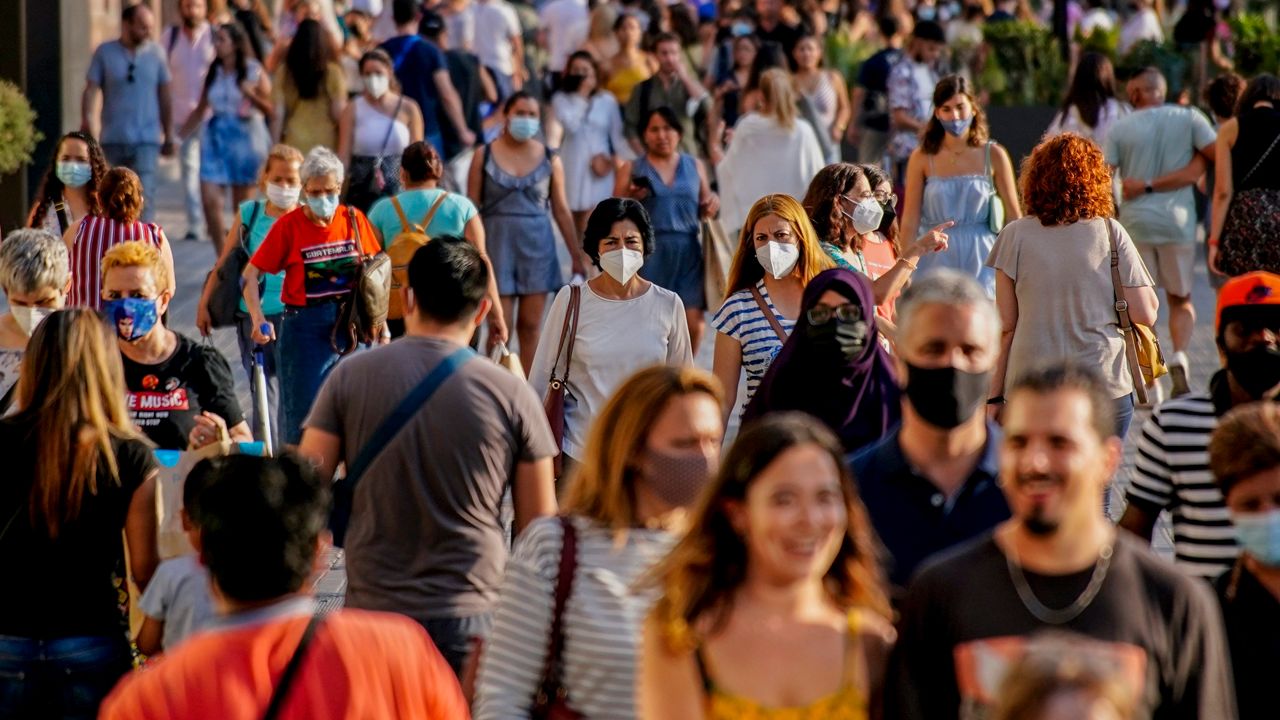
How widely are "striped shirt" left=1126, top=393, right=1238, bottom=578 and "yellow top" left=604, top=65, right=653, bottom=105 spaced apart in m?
11.7

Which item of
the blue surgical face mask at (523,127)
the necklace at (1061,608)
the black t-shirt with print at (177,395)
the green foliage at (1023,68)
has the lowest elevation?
the necklace at (1061,608)

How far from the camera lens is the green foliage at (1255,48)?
18.2m

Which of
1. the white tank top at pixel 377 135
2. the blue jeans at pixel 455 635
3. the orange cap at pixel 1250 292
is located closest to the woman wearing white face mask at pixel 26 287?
the blue jeans at pixel 455 635

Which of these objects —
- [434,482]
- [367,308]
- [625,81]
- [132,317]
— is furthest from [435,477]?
[625,81]

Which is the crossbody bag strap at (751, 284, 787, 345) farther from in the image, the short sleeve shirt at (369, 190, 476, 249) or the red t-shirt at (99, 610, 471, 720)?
the red t-shirt at (99, 610, 471, 720)

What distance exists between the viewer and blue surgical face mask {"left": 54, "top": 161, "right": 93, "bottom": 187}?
1018 cm

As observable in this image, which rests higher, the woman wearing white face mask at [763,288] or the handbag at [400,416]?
the woman wearing white face mask at [763,288]

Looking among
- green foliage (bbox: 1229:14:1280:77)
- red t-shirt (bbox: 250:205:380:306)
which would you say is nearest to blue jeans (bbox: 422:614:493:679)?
red t-shirt (bbox: 250:205:380:306)

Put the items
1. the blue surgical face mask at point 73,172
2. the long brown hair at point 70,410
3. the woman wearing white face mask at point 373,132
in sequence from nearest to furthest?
the long brown hair at point 70,410, the blue surgical face mask at point 73,172, the woman wearing white face mask at point 373,132

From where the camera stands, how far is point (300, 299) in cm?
938

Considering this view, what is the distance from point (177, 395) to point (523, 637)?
3045 mm

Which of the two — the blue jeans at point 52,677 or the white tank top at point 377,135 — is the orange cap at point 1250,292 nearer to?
the blue jeans at point 52,677

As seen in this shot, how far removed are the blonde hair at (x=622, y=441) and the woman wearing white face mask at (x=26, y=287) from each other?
130 inches

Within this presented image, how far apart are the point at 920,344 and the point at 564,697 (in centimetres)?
106
